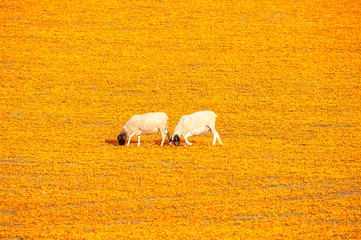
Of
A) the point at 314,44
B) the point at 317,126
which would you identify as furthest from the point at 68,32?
the point at 317,126

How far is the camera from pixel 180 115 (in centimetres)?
2630

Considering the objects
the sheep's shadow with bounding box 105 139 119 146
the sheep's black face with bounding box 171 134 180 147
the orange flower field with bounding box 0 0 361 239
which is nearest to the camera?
the orange flower field with bounding box 0 0 361 239

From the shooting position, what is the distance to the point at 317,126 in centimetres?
2514

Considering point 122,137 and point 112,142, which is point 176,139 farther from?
point 112,142

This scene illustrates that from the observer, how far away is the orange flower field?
1423 centimetres

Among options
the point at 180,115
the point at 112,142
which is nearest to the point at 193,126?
the point at 112,142

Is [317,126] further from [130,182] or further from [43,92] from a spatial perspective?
[43,92]

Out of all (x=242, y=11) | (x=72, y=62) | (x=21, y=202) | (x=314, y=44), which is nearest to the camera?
(x=21, y=202)

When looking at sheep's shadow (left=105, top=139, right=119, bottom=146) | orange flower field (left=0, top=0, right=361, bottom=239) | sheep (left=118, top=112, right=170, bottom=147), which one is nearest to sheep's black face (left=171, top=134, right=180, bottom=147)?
orange flower field (left=0, top=0, right=361, bottom=239)

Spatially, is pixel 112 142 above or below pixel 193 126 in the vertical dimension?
below

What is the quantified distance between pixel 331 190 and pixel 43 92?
69.6 ft

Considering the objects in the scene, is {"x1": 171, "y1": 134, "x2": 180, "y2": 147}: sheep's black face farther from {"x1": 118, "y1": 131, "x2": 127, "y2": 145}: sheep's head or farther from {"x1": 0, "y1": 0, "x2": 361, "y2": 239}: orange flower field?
{"x1": 118, "y1": 131, "x2": 127, "y2": 145}: sheep's head

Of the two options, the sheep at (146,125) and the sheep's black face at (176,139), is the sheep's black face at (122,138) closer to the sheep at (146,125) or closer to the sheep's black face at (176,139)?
the sheep at (146,125)

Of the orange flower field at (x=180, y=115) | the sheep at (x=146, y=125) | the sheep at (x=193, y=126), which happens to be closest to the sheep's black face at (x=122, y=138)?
the sheep at (x=146, y=125)
